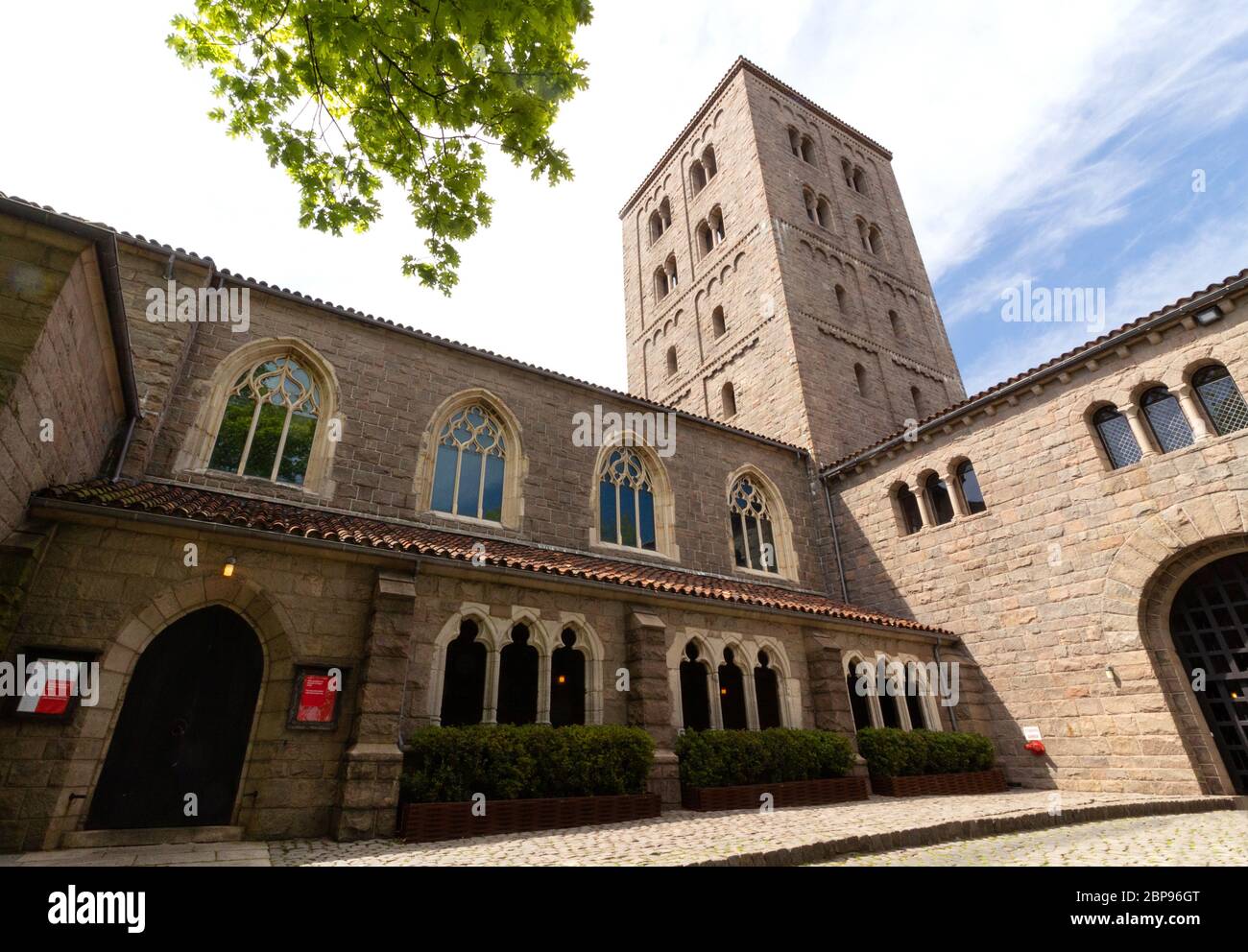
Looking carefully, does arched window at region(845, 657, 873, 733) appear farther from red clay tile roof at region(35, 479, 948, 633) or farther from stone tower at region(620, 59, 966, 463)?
stone tower at region(620, 59, 966, 463)

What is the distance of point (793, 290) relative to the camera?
72.4 feet

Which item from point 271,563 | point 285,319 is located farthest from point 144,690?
point 285,319

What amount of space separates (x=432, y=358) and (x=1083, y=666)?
15.3 m

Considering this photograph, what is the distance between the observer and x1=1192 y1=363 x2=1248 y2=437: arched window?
1064 cm

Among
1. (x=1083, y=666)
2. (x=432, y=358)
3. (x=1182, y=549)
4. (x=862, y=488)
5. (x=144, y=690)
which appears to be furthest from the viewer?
(x=862, y=488)

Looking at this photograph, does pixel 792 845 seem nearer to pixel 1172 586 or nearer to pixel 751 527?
pixel 1172 586

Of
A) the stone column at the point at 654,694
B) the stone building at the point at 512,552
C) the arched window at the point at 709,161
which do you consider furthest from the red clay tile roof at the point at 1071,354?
the arched window at the point at 709,161

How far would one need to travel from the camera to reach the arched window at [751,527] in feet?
54.4

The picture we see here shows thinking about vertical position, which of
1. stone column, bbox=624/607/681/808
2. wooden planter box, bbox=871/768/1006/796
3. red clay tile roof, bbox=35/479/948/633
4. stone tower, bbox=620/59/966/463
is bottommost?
wooden planter box, bbox=871/768/1006/796

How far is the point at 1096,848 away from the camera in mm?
5855

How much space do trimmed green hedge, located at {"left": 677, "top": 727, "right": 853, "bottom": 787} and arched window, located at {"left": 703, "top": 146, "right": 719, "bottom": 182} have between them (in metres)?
26.3

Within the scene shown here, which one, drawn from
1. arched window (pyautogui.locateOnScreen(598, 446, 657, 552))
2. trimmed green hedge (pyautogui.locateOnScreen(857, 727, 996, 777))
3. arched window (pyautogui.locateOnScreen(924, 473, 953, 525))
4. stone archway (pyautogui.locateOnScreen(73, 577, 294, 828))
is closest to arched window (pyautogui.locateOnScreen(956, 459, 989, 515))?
arched window (pyautogui.locateOnScreen(924, 473, 953, 525))

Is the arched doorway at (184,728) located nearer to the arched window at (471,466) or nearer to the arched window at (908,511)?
the arched window at (471,466)
